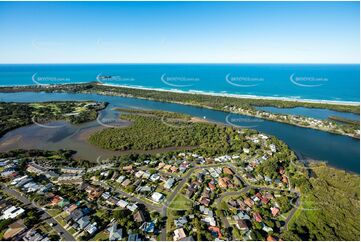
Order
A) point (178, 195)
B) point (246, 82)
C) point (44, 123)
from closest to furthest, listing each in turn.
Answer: point (178, 195), point (44, 123), point (246, 82)

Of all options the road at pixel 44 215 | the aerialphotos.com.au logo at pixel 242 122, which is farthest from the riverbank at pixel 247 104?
the road at pixel 44 215

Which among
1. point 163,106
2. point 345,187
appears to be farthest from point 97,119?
point 345,187

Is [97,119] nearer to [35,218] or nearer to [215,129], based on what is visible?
[215,129]

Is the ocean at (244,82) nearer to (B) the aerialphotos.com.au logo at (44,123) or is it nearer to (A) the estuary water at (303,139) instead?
(A) the estuary water at (303,139)

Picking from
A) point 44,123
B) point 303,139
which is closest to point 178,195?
point 303,139

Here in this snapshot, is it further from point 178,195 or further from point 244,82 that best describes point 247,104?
point 244,82
